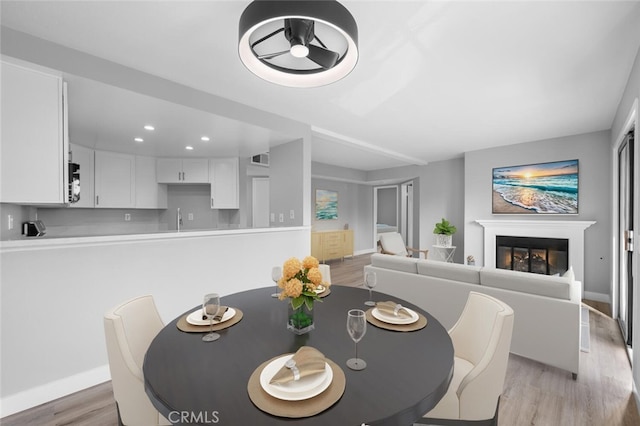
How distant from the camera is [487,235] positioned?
507cm

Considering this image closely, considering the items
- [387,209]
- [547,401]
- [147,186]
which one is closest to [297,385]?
[547,401]

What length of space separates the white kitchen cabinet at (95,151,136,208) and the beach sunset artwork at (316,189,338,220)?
4145mm

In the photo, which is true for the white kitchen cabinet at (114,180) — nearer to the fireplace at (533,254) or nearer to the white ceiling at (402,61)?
the white ceiling at (402,61)

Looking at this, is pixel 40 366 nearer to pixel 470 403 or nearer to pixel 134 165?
pixel 470 403

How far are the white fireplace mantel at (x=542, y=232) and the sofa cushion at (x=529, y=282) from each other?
112 inches

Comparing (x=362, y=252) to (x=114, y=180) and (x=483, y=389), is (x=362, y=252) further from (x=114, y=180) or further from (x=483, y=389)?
(x=483, y=389)

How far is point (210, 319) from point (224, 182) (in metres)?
3.76

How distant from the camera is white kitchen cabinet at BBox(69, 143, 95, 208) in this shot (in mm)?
3660

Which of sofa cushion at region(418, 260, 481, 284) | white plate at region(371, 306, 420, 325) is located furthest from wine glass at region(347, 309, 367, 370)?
sofa cushion at region(418, 260, 481, 284)

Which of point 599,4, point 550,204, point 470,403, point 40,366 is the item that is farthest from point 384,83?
point 550,204

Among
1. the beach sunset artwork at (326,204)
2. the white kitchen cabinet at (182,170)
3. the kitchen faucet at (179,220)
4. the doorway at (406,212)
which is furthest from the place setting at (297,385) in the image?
the doorway at (406,212)

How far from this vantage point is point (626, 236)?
107 inches

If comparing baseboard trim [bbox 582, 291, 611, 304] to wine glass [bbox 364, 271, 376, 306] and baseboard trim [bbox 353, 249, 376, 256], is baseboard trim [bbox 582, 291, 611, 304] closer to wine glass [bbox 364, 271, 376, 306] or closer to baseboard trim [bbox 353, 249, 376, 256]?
wine glass [bbox 364, 271, 376, 306]

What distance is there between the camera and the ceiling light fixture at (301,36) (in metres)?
1.15
